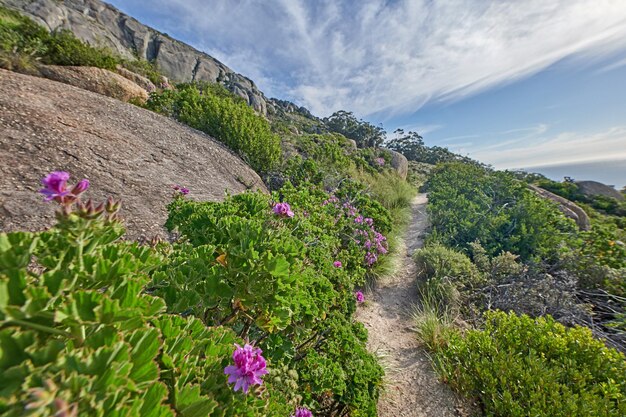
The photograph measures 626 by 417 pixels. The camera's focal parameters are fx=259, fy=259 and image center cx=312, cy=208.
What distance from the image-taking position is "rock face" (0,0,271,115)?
85.6ft

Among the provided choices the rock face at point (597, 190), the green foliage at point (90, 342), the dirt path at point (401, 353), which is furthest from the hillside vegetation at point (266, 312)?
the rock face at point (597, 190)

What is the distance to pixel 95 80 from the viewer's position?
266 inches

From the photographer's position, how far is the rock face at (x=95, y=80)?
6145mm

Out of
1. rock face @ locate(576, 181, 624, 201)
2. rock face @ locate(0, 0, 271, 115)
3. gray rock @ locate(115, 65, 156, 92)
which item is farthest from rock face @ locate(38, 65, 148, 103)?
rock face @ locate(0, 0, 271, 115)

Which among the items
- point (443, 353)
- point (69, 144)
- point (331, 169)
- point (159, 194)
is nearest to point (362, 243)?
point (443, 353)

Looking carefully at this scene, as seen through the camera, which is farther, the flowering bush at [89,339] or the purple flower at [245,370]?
the purple flower at [245,370]

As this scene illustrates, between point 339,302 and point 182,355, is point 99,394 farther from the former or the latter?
point 339,302

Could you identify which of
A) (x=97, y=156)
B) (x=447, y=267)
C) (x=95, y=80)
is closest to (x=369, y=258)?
(x=447, y=267)

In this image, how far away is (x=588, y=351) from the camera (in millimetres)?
2367

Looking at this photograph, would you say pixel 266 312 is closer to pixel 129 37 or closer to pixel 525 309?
pixel 525 309

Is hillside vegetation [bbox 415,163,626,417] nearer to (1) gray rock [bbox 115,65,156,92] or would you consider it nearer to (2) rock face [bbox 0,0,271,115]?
(1) gray rock [bbox 115,65,156,92]

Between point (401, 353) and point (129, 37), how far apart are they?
51988 millimetres

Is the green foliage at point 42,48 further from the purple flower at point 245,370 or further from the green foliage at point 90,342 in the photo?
the purple flower at point 245,370

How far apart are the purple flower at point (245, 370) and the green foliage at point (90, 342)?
0.21 feet
